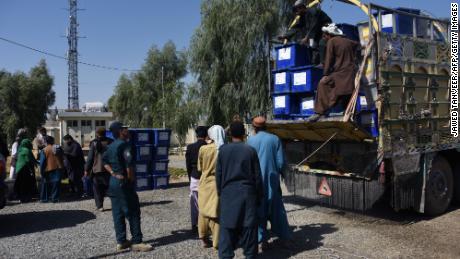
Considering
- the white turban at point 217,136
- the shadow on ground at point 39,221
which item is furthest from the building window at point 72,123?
the white turban at point 217,136

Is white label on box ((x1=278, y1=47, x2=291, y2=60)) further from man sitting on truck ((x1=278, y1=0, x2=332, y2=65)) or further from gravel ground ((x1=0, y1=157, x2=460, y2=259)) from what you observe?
gravel ground ((x1=0, y1=157, x2=460, y2=259))

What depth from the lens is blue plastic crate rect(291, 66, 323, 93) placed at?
6883 mm

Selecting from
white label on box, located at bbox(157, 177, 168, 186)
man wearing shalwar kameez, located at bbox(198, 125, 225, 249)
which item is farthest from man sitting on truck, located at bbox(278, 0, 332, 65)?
white label on box, located at bbox(157, 177, 168, 186)

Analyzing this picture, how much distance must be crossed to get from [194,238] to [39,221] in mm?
3113

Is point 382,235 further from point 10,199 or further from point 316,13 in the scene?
point 10,199

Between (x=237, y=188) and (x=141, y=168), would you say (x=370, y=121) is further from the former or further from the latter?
(x=141, y=168)

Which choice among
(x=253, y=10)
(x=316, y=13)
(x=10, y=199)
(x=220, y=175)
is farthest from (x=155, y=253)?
(x=253, y=10)

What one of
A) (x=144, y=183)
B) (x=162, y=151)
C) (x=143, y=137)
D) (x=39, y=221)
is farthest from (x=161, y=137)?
(x=39, y=221)

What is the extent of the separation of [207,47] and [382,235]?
14.7m

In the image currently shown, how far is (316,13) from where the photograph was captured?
712 cm

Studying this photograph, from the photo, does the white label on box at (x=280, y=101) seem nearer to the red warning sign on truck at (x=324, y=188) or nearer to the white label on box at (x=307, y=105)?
the white label on box at (x=307, y=105)

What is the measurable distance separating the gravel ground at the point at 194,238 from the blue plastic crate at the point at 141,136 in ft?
7.59

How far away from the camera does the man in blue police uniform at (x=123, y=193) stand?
17.9 feet

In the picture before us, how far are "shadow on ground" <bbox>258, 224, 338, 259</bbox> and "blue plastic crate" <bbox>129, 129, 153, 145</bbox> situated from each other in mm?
5360
